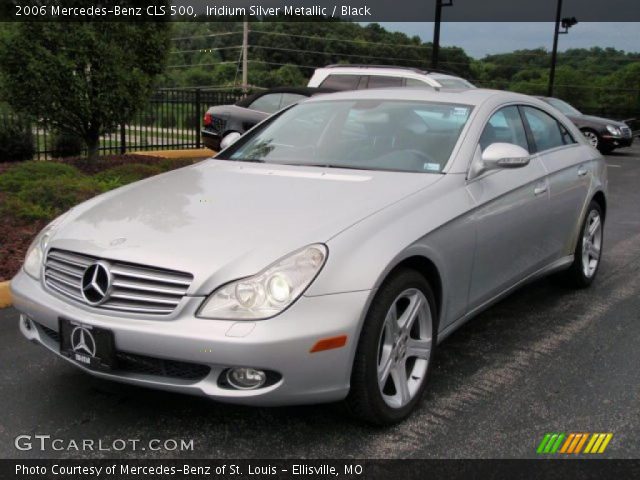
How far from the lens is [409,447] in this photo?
2971 mm

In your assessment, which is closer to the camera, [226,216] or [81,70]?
[226,216]

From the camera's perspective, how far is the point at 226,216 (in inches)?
124

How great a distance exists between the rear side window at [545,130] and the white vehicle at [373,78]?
20.4ft

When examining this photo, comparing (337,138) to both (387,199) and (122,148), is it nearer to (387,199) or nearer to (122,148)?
(387,199)

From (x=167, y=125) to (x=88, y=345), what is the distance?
11.6m

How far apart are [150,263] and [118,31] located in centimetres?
702

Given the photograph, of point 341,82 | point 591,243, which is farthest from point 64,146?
point 591,243

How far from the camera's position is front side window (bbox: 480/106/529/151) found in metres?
4.07

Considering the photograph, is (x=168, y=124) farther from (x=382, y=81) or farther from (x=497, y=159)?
(x=497, y=159)

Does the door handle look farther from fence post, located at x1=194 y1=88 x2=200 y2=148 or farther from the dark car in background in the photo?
the dark car in background

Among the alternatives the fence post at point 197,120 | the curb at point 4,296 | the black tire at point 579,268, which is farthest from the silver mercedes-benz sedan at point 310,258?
the fence post at point 197,120

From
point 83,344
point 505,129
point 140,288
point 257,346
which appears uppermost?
point 505,129

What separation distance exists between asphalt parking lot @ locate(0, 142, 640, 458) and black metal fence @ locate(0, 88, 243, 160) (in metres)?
8.53

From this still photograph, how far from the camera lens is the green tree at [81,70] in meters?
8.46
